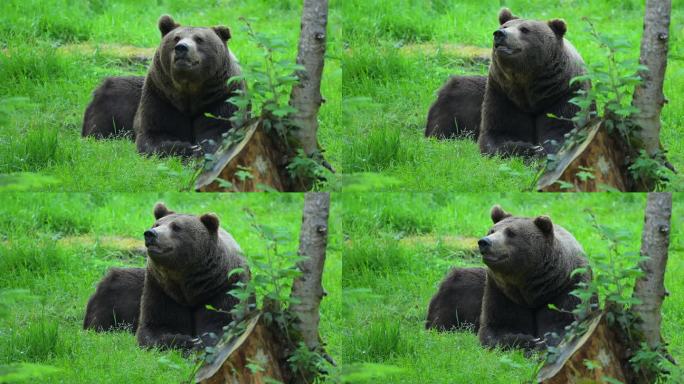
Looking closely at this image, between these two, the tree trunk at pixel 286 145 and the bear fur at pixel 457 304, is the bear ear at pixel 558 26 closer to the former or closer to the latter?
the tree trunk at pixel 286 145

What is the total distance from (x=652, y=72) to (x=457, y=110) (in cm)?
195

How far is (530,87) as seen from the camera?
959cm

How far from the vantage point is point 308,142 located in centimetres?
893

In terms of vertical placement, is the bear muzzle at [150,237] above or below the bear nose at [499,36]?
below

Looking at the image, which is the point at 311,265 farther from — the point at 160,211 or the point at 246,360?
the point at 160,211

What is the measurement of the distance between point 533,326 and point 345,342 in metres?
1.59

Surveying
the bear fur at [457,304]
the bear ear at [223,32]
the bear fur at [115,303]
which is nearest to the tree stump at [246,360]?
the bear fur at [115,303]

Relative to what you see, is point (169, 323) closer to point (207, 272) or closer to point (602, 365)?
point (207, 272)

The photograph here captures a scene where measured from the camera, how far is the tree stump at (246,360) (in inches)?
327

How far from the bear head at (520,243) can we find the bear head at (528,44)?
1.18 m

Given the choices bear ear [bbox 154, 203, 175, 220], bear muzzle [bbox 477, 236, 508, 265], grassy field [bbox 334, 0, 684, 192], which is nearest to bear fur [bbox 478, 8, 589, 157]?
grassy field [bbox 334, 0, 684, 192]

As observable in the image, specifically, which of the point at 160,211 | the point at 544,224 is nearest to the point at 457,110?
the point at 544,224

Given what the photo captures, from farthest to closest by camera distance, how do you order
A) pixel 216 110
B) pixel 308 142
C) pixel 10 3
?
1. pixel 10 3
2. pixel 216 110
3. pixel 308 142

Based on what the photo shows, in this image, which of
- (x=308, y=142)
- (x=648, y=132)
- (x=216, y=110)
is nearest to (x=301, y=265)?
(x=308, y=142)
